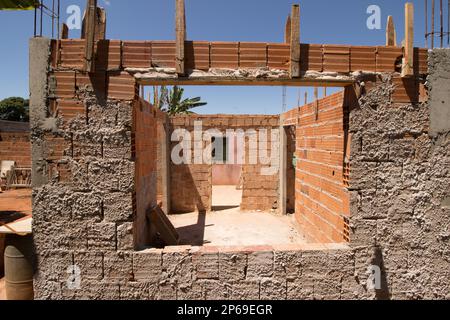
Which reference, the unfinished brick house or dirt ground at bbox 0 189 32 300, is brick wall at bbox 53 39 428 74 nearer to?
the unfinished brick house

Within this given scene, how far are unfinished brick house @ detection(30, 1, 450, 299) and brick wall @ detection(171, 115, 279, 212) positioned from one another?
5.72 m

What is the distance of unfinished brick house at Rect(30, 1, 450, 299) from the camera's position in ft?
10.5

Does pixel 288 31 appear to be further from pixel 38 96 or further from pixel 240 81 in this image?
pixel 38 96

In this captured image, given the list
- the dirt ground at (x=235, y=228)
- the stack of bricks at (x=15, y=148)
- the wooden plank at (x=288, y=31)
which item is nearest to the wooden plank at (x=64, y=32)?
the wooden plank at (x=288, y=31)

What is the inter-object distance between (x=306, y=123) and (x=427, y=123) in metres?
2.65

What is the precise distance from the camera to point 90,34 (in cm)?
307

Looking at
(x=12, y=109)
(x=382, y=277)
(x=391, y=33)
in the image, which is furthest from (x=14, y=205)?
(x=12, y=109)

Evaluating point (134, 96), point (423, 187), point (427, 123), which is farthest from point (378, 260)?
point (134, 96)

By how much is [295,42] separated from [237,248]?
106 inches

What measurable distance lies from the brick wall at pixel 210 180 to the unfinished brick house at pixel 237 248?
5721 millimetres

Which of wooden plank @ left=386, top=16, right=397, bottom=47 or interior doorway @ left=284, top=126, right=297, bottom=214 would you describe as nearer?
wooden plank @ left=386, top=16, right=397, bottom=47

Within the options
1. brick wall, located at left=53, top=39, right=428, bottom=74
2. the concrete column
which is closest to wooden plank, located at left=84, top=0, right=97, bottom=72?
brick wall, located at left=53, top=39, right=428, bottom=74

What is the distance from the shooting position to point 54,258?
10.7 ft
